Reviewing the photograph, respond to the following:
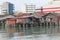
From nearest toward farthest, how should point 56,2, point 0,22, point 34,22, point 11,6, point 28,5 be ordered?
point 34,22 < point 0,22 < point 56,2 < point 11,6 < point 28,5

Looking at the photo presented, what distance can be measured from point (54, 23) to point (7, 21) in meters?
8.20

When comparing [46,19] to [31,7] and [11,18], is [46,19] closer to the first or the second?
[11,18]

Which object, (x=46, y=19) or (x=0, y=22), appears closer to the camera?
(x=46, y=19)

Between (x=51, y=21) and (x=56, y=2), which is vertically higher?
(x=56, y=2)

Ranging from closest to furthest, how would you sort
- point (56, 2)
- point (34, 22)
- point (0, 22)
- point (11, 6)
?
1. point (34, 22)
2. point (0, 22)
3. point (56, 2)
4. point (11, 6)

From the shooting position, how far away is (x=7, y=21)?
3731 cm

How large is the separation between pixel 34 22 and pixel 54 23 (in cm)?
394

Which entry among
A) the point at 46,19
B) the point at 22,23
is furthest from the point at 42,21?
the point at 22,23

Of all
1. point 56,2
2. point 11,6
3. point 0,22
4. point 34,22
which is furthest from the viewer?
point 11,6

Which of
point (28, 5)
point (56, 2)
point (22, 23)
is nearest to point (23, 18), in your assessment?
point (22, 23)

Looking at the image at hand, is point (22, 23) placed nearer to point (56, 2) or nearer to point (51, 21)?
point (51, 21)

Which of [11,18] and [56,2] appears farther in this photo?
[56,2]

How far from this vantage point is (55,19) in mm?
38562

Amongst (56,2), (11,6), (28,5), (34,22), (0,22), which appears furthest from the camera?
(28,5)
